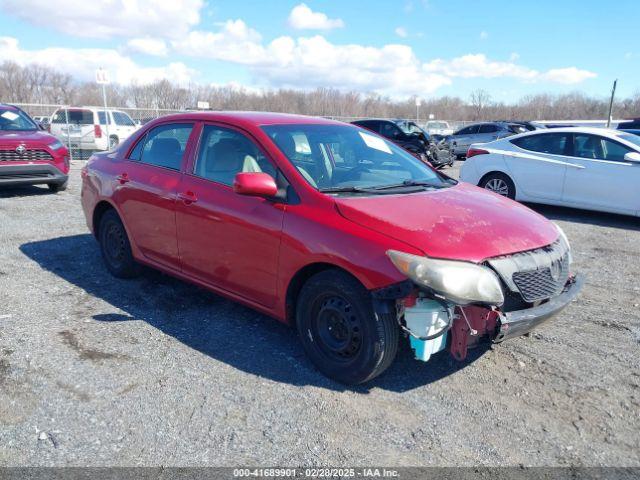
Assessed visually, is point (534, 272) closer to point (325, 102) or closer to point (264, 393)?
point (264, 393)

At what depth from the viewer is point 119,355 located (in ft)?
12.2

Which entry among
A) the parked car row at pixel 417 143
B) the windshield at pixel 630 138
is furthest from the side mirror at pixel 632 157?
the parked car row at pixel 417 143

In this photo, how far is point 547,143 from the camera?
919cm

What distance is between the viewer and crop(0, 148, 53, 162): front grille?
30.5ft

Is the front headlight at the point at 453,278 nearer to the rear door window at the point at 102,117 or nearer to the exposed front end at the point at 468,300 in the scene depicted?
the exposed front end at the point at 468,300

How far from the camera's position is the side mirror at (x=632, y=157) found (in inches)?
323

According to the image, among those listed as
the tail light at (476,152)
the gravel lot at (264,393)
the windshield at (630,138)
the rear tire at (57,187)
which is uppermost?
the windshield at (630,138)

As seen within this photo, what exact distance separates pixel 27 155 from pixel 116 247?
5.68 meters

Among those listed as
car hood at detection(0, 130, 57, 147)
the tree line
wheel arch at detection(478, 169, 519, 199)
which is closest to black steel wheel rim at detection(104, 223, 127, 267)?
car hood at detection(0, 130, 57, 147)

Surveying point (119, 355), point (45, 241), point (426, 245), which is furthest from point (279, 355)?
point (45, 241)

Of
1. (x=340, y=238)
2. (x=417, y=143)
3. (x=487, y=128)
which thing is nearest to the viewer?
(x=340, y=238)

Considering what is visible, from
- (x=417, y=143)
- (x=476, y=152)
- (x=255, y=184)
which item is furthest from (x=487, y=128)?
(x=255, y=184)

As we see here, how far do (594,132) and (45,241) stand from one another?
8745mm

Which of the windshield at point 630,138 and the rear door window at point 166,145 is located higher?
the windshield at point 630,138
